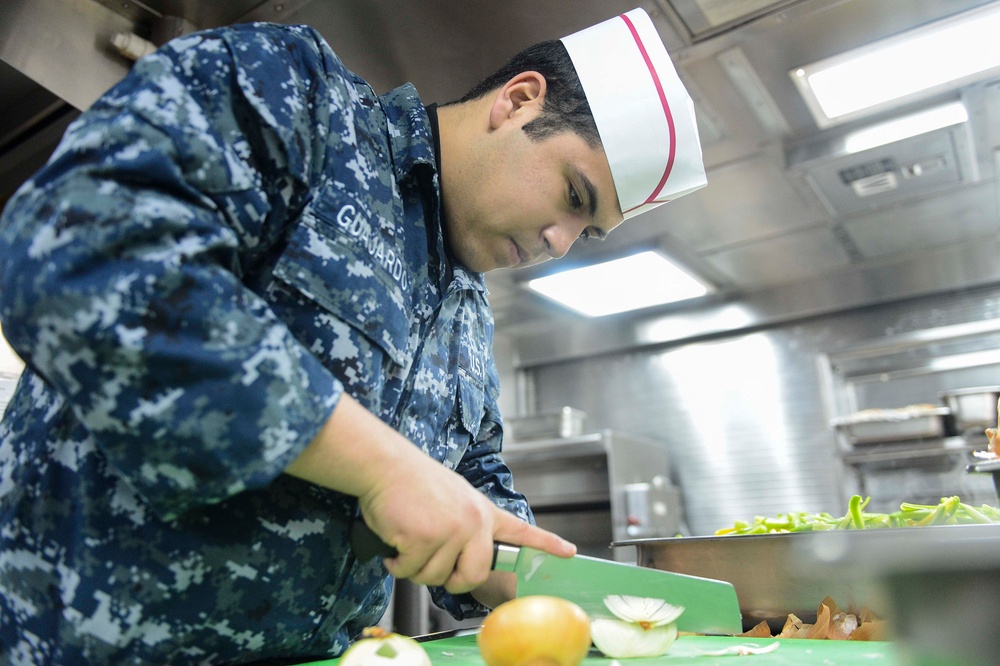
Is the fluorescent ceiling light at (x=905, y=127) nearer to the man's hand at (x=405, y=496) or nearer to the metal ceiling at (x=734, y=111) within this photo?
the metal ceiling at (x=734, y=111)

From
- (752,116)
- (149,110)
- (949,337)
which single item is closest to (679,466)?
(949,337)

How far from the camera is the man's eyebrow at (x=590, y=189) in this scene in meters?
1.03

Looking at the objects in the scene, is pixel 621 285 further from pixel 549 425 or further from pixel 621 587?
pixel 621 587

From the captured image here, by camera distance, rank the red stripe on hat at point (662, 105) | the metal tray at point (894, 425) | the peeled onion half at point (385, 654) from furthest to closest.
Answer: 1. the metal tray at point (894, 425)
2. the red stripe on hat at point (662, 105)
3. the peeled onion half at point (385, 654)

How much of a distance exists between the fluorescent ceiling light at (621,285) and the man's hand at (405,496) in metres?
2.82

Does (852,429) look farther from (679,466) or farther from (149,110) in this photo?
(149,110)

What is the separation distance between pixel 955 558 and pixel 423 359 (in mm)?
668

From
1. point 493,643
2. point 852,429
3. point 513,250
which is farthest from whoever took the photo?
point 852,429

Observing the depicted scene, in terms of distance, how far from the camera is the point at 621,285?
3.85 metres

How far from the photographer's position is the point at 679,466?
4.29 m

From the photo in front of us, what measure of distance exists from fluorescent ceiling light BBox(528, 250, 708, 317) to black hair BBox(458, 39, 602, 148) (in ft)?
7.62

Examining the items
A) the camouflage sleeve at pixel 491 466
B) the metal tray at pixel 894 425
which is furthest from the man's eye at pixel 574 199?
the metal tray at pixel 894 425

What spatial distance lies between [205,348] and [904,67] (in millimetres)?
2420

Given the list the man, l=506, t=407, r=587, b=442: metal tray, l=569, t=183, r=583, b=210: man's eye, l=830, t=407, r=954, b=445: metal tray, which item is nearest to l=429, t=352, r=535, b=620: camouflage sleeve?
the man
